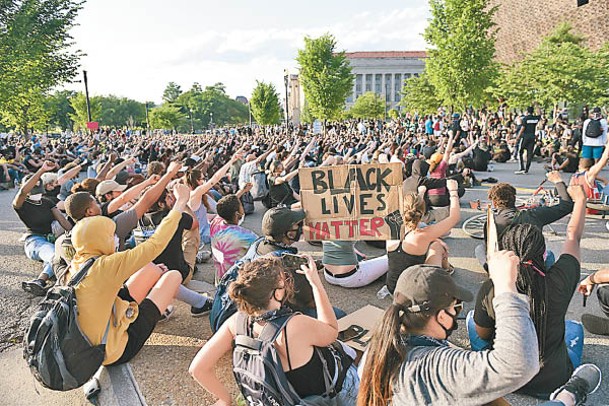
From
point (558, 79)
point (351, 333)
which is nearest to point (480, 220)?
point (351, 333)

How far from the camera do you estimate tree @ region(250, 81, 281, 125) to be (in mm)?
51250

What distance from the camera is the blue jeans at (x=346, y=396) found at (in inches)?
102

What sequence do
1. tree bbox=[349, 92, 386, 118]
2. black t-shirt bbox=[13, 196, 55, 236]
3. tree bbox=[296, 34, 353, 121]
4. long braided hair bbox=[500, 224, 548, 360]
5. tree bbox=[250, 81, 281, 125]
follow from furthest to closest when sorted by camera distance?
1. tree bbox=[349, 92, 386, 118]
2. tree bbox=[250, 81, 281, 125]
3. tree bbox=[296, 34, 353, 121]
4. black t-shirt bbox=[13, 196, 55, 236]
5. long braided hair bbox=[500, 224, 548, 360]

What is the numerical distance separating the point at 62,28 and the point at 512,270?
25994 millimetres

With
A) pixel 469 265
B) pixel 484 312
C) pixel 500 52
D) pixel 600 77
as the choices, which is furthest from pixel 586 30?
pixel 484 312

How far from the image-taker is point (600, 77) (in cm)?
2767

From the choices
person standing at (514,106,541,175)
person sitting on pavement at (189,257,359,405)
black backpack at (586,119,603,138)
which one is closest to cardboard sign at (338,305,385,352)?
person sitting on pavement at (189,257,359,405)

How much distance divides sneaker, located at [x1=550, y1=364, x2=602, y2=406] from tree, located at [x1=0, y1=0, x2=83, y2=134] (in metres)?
19.9

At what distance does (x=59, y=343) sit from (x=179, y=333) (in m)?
1.52

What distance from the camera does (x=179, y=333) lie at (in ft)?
14.9

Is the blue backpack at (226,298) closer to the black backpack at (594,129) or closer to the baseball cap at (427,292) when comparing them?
the baseball cap at (427,292)

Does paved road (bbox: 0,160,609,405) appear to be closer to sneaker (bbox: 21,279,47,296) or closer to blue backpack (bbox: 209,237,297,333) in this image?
sneaker (bbox: 21,279,47,296)

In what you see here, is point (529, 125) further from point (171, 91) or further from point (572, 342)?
point (171, 91)

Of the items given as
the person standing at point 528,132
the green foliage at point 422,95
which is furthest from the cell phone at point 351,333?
the green foliage at point 422,95
